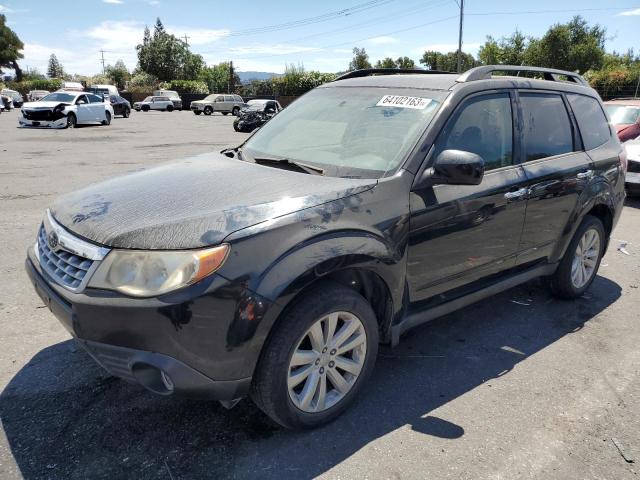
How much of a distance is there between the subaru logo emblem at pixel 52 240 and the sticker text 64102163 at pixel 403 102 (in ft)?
6.77

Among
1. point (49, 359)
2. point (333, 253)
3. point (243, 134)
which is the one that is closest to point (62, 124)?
point (243, 134)

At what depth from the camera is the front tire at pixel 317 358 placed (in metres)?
2.38

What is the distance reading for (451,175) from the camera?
9.23 ft

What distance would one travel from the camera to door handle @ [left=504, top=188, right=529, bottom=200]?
11.1 feet

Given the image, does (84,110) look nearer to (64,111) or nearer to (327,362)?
(64,111)

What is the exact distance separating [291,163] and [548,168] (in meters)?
1.92

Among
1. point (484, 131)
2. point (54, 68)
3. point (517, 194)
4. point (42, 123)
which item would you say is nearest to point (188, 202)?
point (484, 131)

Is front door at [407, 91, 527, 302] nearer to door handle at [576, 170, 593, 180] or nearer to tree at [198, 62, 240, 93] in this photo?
door handle at [576, 170, 593, 180]

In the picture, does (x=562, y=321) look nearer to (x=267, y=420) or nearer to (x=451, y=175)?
(x=451, y=175)

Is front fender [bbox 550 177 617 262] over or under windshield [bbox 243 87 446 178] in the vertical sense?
under

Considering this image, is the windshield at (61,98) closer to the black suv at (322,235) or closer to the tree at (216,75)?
the black suv at (322,235)

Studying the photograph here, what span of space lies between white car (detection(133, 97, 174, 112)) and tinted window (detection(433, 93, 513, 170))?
154 feet

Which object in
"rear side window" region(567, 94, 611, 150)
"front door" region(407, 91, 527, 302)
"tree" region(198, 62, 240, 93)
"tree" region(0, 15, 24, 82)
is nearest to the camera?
"front door" region(407, 91, 527, 302)

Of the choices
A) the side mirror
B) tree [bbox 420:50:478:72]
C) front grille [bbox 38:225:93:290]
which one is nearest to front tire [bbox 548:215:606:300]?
the side mirror
